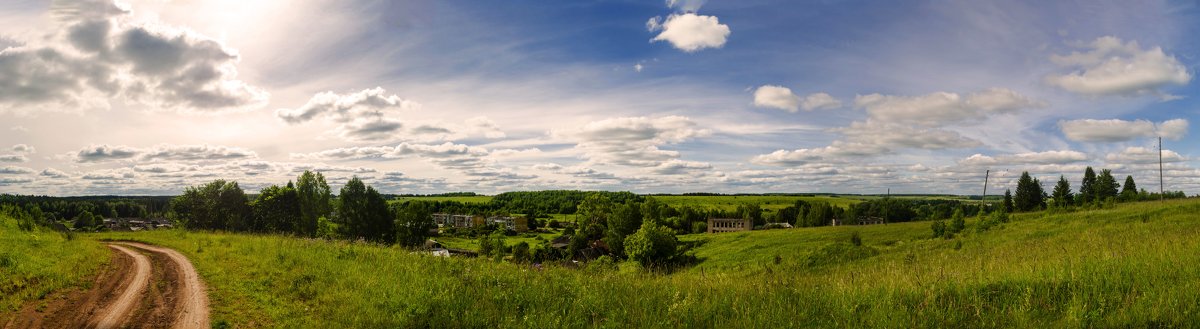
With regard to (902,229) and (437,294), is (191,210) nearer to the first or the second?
(437,294)

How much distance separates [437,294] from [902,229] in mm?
71098

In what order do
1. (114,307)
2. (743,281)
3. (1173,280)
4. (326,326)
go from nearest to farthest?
1. (1173,280)
2. (326,326)
3. (743,281)
4. (114,307)

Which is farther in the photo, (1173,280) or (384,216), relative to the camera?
(384,216)

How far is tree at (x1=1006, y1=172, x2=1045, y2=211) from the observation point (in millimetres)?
114312

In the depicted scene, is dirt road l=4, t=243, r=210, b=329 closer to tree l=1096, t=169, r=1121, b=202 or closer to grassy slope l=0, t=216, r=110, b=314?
grassy slope l=0, t=216, r=110, b=314

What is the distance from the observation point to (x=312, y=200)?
68.1 metres

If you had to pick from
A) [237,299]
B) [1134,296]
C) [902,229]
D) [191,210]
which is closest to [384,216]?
[191,210]

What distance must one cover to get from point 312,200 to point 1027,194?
460ft

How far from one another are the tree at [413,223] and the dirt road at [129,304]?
Answer: 214 ft

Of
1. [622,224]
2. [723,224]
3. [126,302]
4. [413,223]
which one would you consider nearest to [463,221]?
[723,224]

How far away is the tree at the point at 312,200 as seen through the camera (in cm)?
6688

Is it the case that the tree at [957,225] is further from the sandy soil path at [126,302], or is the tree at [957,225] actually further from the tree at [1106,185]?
the tree at [1106,185]

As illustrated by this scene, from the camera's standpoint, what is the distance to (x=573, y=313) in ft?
25.1

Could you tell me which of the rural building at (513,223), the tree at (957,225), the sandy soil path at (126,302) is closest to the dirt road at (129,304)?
the sandy soil path at (126,302)
